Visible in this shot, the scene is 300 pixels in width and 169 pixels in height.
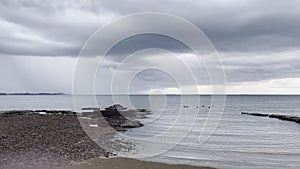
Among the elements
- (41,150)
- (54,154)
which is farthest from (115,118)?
(54,154)

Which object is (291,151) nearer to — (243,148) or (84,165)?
(243,148)

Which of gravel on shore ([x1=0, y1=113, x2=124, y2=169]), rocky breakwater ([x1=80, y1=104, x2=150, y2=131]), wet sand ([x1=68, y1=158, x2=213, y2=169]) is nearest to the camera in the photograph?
wet sand ([x1=68, y1=158, x2=213, y2=169])

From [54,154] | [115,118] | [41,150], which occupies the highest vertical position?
[115,118]

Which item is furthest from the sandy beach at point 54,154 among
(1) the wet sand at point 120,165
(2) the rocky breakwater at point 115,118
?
(2) the rocky breakwater at point 115,118

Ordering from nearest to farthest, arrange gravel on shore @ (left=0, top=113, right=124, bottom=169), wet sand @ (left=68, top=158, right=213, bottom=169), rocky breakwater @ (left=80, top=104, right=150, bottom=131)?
wet sand @ (left=68, top=158, right=213, bottom=169), gravel on shore @ (left=0, top=113, right=124, bottom=169), rocky breakwater @ (left=80, top=104, right=150, bottom=131)

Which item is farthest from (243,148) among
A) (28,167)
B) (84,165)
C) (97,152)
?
(28,167)

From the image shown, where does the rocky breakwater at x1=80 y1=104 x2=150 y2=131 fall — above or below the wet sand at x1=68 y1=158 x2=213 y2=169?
above

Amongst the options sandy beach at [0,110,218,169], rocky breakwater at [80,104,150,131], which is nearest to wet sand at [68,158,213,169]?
sandy beach at [0,110,218,169]

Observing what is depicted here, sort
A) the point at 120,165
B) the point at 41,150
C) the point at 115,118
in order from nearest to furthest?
the point at 120,165
the point at 41,150
the point at 115,118

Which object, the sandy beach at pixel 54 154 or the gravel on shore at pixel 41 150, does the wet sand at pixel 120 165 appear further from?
the gravel on shore at pixel 41 150

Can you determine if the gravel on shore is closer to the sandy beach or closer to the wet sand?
the sandy beach

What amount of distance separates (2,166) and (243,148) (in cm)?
1989

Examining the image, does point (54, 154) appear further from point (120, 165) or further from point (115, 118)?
point (115, 118)

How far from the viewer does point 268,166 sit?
21125 mm
